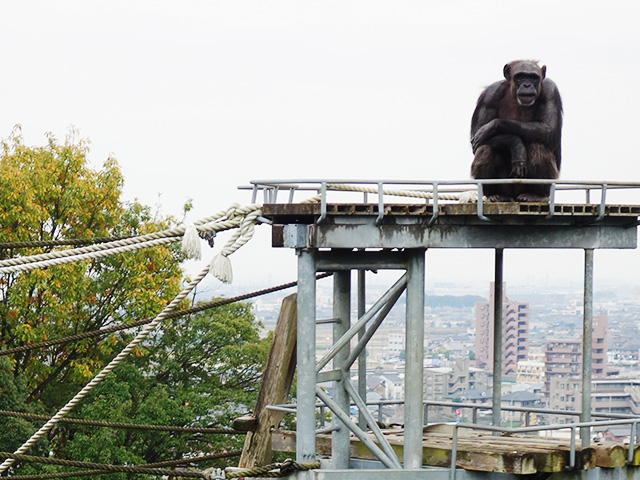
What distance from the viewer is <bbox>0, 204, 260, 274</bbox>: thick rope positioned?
12141 mm

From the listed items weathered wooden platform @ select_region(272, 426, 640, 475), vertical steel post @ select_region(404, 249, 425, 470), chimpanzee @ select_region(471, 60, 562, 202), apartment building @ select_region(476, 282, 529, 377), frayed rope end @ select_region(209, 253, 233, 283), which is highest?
apartment building @ select_region(476, 282, 529, 377)

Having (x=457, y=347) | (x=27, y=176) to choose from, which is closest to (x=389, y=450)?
(x=27, y=176)

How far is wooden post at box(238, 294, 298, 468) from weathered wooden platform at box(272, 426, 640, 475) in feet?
3.97

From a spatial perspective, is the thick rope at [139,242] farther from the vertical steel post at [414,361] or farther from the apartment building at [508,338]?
the apartment building at [508,338]

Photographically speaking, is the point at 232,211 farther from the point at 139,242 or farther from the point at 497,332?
the point at 497,332

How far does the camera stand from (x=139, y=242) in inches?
500

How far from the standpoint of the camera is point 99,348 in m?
31.5

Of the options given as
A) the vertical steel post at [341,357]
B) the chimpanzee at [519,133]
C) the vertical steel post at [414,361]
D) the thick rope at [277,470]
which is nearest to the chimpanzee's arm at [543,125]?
the chimpanzee at [519,133]

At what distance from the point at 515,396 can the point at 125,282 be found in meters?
37.7

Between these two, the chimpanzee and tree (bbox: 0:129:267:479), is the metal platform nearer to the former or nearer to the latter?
the chimpanzee

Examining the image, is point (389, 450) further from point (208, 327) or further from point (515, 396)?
point (515, 396)

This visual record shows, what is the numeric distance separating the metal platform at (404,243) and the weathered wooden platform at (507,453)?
26 cm

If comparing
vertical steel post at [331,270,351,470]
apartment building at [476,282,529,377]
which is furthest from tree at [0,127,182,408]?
apartment building at [476,282,529,377]

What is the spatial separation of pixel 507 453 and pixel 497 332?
149 centimetres
